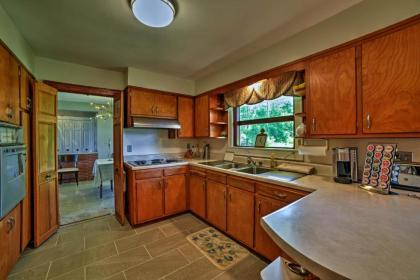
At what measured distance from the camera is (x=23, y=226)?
2.04 meters

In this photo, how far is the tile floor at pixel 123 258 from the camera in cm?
181

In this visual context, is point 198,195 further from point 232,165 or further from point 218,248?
point 218,248

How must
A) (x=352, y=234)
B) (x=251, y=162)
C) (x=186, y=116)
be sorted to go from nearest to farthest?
1. (x=352, y=234)
2. (x=251, y=162)
3. (x=186, y=116)

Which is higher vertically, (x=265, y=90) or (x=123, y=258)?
(x=265, y=90)

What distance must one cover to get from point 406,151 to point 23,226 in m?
3.72

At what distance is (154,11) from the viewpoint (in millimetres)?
1580

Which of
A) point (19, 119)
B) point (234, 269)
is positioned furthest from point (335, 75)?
point (19, 119)

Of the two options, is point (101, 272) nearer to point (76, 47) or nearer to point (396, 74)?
point (76, 47)

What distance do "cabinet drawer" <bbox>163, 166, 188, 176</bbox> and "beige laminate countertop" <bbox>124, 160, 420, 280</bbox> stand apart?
2.12 metres

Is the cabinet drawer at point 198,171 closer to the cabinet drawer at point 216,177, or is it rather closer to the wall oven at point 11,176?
the cabinet drawer at point 216,177

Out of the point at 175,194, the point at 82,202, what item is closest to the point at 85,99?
the point at 82,202

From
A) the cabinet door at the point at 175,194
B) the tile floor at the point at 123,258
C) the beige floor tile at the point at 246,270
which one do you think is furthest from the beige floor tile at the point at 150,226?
the beige floor tile at the point at 246,270

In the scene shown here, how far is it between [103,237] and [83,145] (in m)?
4.78

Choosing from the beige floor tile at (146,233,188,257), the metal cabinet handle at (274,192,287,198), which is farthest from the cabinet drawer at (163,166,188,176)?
the metal cabinet handle at (274,192,287,198)
